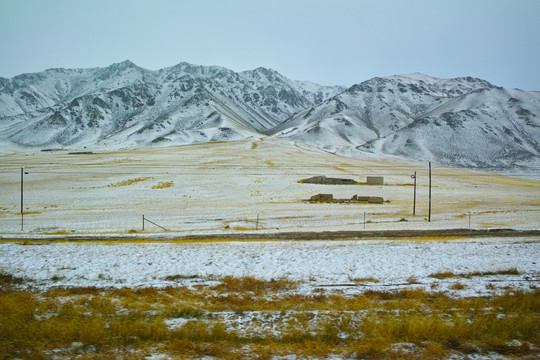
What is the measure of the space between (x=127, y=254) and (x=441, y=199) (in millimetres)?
58756

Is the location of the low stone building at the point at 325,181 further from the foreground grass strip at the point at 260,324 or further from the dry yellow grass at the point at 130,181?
the foreground grass strip at the point at 260,324

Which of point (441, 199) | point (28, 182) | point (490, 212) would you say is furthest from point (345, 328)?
point (28, 182)

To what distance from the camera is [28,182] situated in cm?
7606

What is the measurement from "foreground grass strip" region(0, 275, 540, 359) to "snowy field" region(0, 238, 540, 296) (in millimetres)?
1407

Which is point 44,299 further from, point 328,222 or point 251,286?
point 328,222

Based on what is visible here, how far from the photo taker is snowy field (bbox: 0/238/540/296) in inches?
570

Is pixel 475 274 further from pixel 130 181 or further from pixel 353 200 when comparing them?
pixel 130 181

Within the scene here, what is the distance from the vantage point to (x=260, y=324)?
10359 millimetres

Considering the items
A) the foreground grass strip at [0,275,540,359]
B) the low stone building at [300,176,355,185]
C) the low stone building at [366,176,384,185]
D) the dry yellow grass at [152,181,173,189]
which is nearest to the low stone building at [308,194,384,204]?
the low stone building at [300,176,355,185]

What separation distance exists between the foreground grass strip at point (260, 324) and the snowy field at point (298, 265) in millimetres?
1407

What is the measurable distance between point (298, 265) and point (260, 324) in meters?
6.91

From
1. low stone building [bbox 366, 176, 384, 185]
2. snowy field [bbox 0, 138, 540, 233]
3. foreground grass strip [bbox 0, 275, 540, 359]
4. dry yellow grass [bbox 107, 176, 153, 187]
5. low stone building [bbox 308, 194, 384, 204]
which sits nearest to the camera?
foreground grass strip [bbox 0, 275, 540, 359]

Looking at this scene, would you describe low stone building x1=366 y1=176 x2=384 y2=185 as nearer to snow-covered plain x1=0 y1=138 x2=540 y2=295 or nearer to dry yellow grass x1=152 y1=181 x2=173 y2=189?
snow-covered plain x1=0 y1=138 x2=540 y2=295

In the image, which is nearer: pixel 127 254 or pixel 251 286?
pixel 251 286
